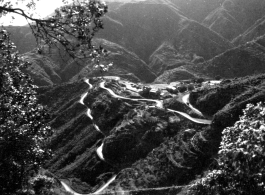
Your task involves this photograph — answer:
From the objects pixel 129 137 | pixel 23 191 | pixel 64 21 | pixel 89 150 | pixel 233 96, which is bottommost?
pixel 89 150

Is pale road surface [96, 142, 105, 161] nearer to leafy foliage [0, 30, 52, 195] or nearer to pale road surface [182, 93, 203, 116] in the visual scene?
pale road surface [182, 93, 203, 116]

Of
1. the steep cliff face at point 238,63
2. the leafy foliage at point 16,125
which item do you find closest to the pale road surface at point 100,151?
the leafy foliage at point 16,125

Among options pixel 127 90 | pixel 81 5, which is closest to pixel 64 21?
pixel 81 5

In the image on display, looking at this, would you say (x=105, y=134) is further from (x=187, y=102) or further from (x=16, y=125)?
(x=16, y=125)

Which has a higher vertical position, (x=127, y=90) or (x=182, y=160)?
(x=182, y=160)

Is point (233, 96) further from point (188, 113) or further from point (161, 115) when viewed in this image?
point (161, 115)
